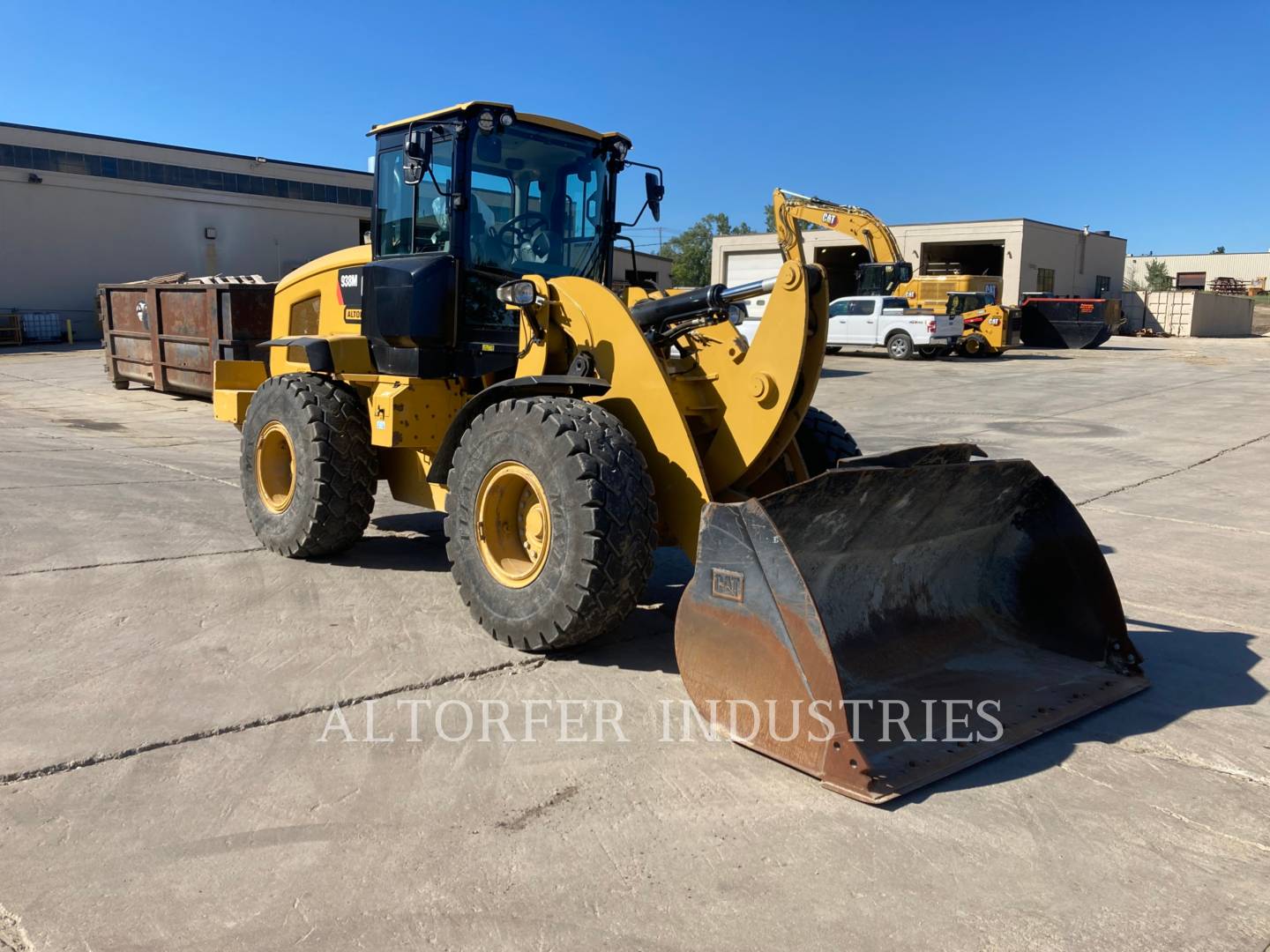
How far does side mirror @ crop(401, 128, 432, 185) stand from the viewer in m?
5.35

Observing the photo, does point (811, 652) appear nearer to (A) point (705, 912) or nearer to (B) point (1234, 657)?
(A) point (705, 912)

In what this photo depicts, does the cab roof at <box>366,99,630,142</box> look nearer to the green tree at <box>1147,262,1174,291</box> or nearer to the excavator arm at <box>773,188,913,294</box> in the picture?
the excavator arm at <box>773,188,913,294</box>

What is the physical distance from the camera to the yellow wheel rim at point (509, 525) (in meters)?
4.79

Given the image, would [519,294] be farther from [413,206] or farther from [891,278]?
[891,278]

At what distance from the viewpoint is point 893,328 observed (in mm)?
29141

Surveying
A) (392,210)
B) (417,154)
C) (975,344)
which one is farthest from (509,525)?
(975,344)

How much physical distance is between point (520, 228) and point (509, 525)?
196 cm

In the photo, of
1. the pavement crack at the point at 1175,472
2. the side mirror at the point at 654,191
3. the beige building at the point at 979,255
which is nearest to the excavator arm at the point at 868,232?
the beige building at the point at 979,255

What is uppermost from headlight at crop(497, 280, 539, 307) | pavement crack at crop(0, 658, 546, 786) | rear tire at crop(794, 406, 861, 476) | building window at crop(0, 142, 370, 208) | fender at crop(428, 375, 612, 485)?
building window at crop(0, 142, 370, 208)

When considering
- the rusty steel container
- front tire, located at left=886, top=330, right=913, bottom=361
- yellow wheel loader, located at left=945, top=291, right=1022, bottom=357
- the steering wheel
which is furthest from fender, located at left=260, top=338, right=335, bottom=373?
yellow wheel loader, located at left=945, top=291, right=1022, bottom=357

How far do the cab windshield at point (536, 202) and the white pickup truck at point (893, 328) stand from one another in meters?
21.7

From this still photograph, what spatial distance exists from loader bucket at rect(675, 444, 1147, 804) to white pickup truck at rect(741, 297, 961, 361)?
76.7 feet

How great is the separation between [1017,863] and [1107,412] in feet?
48.4

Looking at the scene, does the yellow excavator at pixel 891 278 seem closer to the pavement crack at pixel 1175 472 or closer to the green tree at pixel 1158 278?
the pavement crack at pixel 1175 472
